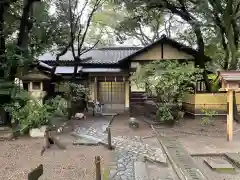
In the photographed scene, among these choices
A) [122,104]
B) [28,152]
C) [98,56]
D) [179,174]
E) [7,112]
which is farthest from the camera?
[98,56]

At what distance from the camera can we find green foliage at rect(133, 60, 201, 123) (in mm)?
14901

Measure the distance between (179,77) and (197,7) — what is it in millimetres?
4172

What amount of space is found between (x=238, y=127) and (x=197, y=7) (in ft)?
22.3

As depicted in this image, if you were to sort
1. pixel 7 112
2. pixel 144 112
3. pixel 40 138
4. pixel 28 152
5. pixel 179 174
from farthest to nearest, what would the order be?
pixel 144 112, pixel 7 112, pixel 40 138, pixel 28 152, pixel 179 174

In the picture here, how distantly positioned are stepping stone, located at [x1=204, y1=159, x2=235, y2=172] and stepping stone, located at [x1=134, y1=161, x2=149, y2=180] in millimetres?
2078

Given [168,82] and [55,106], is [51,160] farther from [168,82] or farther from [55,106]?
[168,82]

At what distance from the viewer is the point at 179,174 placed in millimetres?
7570

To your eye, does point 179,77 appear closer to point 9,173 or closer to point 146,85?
point 146,85

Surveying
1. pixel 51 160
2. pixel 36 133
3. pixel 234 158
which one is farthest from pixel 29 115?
pixel 234 158

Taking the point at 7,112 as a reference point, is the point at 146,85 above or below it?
above

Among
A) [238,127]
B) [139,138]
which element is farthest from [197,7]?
[139,138]

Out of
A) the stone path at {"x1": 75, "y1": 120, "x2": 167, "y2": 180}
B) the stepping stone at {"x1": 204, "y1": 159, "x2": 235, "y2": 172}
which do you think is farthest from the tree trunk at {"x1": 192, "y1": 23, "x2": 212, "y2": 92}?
the stepping stone at {"x1": 204, "y1": 159, "x2": 235, "y2": 172}

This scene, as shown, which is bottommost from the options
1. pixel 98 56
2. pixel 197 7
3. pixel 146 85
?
pixel 146 85

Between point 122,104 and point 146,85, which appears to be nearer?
point 146,85
